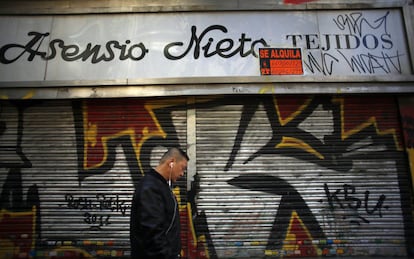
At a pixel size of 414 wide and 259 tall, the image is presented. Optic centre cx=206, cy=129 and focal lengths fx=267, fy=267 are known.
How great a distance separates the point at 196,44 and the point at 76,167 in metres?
3.10

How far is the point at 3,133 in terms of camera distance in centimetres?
484

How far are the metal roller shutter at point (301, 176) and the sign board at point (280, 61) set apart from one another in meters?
0.49

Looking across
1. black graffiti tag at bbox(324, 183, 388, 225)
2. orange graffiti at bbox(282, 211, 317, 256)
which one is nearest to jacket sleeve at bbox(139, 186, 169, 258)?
orange graffiti at bbox(282, 211, 317, 256)

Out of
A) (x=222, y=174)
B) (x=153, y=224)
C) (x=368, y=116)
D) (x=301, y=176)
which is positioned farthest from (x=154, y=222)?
(x=368, y=116)

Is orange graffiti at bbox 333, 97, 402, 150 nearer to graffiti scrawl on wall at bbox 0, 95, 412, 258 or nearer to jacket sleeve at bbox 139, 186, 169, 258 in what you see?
graffiti scrawl on wall at bbox 0, 95, 412, 258

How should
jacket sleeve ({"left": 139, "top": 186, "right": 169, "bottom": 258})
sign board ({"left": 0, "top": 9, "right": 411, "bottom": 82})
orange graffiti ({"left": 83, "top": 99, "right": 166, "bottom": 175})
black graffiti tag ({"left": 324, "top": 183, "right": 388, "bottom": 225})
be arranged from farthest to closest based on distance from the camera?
sign board ({"left": 0, "top": 9, "right": 411, "bottom": 82})
orange graffiti ({"left": 83, "top": 99, "right": 166, "bottom": 175})
black graffiti tag ({"left": 324, "top": 183, "right": 388, "bottom": 225})
jacket sleeve ({"left": 139, "top": 186, "right": 169, "bottom": 258})

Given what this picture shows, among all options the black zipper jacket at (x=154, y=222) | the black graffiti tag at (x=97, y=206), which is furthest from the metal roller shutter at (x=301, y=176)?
the black zipper jacket at (x=154, y=222)

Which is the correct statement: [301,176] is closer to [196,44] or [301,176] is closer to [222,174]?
[222,174]

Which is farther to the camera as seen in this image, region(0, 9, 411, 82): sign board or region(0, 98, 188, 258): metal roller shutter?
region(0, 9, 411, 82): sign board

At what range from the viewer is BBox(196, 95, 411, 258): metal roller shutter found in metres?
4.45

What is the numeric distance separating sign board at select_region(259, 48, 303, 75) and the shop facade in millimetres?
37

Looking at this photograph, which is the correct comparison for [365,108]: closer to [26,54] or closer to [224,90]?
[224,90]

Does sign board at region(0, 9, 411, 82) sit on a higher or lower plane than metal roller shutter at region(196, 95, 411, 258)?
higher

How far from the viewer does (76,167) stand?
15.4ft
